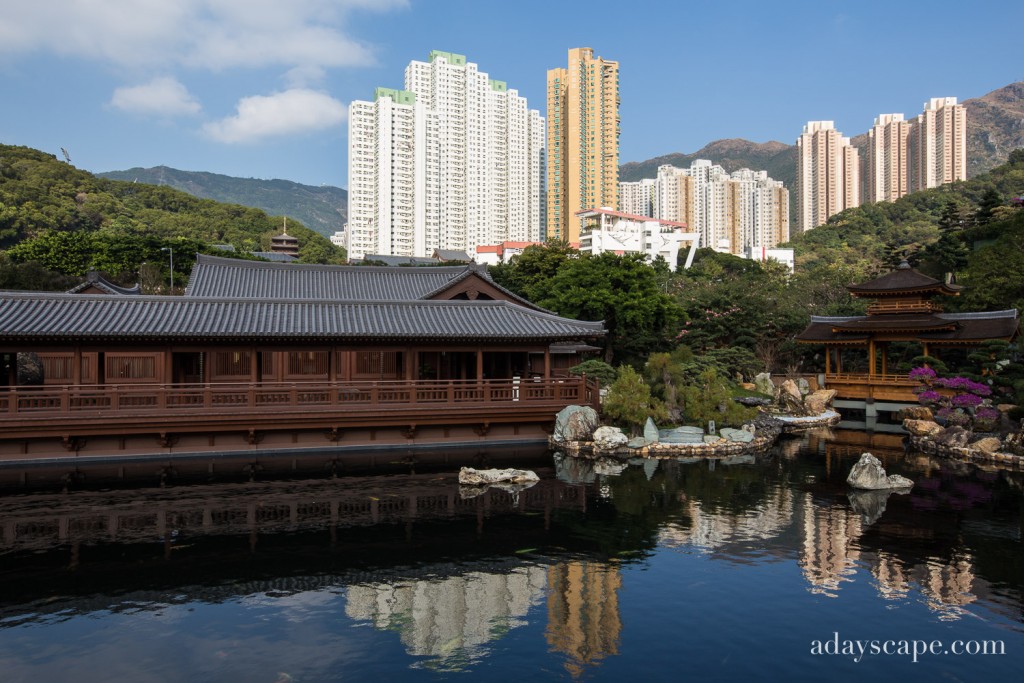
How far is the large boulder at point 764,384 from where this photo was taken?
36753 mm

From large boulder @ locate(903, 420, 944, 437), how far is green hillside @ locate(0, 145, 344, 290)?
49803mm

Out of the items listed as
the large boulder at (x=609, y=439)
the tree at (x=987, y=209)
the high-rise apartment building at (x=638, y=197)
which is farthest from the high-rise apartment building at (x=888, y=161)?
the large boulder at (x=609, y=439)

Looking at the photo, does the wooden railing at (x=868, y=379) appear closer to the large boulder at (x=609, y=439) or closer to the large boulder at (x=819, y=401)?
the large boulder at (x=819, y=401)

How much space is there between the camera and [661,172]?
6063 inches

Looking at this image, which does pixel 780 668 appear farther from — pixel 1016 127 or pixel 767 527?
pixel 1016 127

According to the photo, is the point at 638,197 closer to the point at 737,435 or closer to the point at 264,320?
the point at 737,435

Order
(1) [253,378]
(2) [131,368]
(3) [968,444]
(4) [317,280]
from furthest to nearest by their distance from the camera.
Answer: (4) [317,280]
(3) [968,444]
(2) [131,368]
(1) [253,378]

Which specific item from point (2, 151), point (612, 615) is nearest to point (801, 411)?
point (612, 615)

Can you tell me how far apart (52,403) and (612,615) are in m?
19.6

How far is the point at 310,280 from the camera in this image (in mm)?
34469

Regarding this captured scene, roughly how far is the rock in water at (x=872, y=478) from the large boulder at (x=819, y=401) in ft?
45.7

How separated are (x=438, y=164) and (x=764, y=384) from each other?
318 ft

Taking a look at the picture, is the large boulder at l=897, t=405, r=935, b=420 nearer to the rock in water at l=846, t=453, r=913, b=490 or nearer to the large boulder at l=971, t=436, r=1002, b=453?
the large boulder at l=971, t=436, r=1002, b=453

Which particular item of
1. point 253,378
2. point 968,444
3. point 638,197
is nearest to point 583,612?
point 253,378
